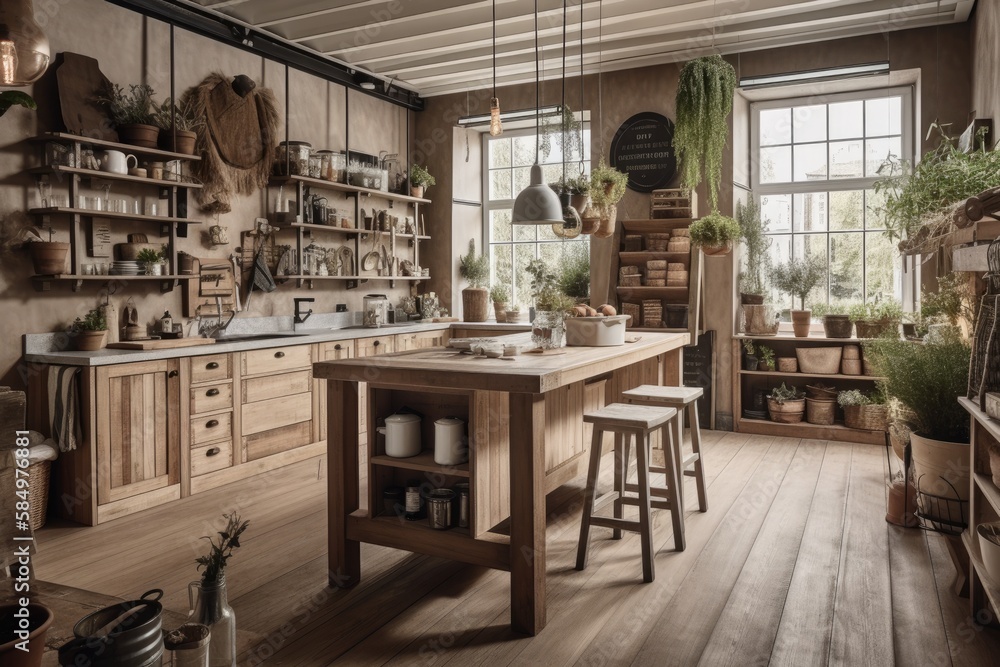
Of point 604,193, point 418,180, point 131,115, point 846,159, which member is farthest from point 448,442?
point 846,159

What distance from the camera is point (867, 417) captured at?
5.64 metres

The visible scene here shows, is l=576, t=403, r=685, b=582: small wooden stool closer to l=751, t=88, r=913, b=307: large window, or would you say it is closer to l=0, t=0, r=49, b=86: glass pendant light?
l=0, t=0, r=49, b=86: glass pendant light

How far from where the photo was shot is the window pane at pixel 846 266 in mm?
6219

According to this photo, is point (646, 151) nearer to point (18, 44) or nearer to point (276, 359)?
point (276, 359)

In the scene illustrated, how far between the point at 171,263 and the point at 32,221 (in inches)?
34.1

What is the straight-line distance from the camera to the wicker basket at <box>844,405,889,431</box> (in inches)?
220

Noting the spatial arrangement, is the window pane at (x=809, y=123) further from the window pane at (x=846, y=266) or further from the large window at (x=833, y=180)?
the window pane at (x=846, y=266)

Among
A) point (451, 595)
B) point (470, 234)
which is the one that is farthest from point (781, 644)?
point (470, 234)

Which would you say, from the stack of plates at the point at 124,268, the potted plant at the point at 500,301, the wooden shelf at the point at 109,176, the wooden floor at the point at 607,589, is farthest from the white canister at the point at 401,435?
the potted plant at the point at 500,301

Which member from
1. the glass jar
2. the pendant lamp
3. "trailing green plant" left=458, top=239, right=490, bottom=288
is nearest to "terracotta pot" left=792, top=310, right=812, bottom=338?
"trailing green plant" left=458, top=239, right=490, bottom=288

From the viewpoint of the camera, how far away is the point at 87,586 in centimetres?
305

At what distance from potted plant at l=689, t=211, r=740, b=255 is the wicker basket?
69.7 inches

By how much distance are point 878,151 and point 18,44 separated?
6.38 m

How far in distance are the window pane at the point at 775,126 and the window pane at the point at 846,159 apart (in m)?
0.41
